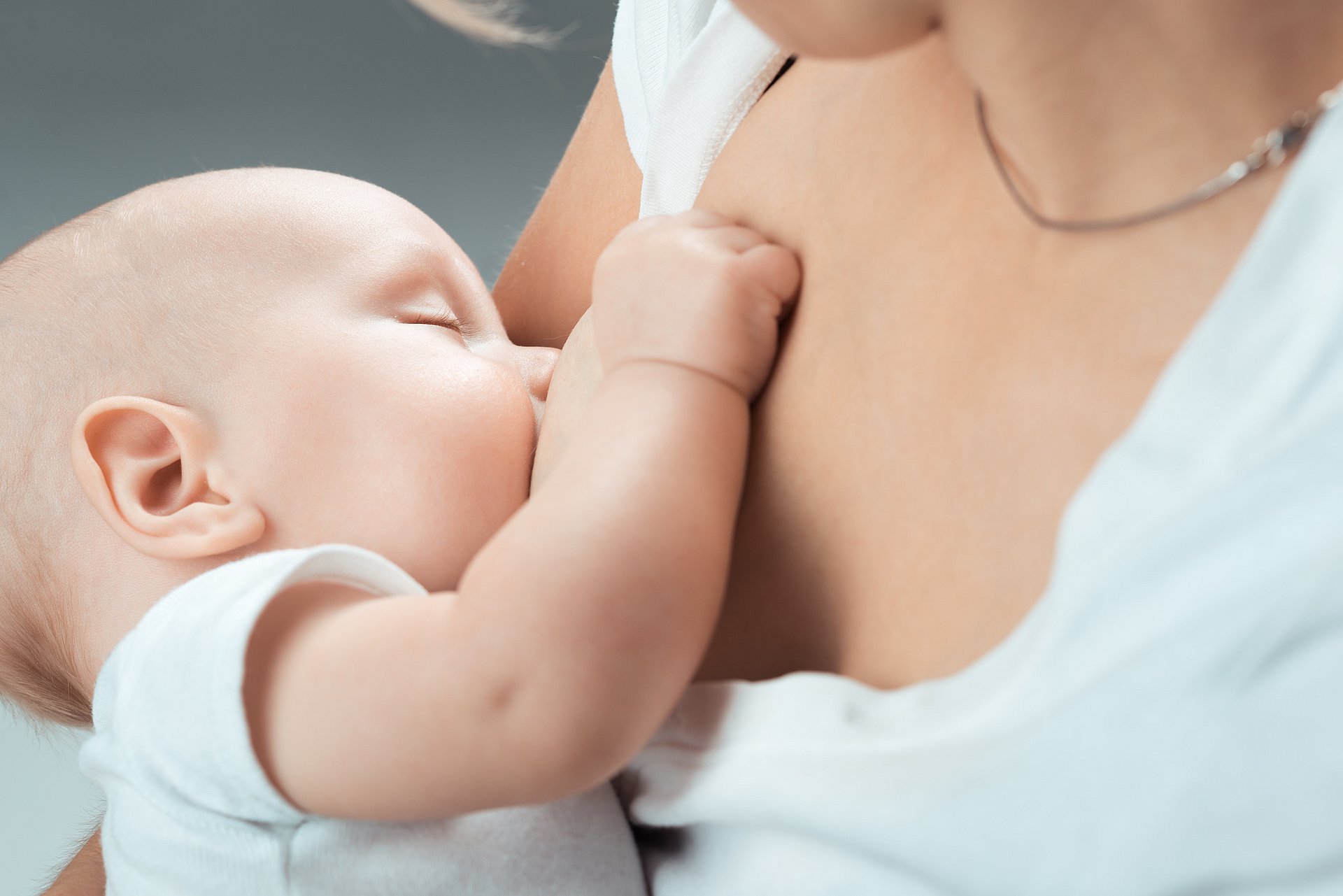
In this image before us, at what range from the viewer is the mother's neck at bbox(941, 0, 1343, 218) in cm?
35

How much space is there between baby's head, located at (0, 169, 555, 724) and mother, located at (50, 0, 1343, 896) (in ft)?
0.80

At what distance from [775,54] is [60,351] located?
483 mm

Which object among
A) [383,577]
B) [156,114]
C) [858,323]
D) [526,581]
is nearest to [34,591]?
[383,577]

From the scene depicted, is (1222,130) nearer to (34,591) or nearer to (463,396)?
(463,396)

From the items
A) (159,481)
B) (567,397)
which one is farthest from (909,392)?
(159,481)

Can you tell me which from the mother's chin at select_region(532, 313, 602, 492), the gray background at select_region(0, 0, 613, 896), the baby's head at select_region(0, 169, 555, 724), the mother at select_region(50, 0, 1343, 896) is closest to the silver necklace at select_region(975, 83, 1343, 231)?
the mother at select_region(50, 0, 1343, 896)

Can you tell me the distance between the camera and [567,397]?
665mm

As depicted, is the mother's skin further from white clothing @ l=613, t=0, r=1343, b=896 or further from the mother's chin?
the mother's chin

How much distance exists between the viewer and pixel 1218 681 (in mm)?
349

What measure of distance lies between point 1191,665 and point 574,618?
23cm

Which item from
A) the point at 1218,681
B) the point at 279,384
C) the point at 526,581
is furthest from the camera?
the point at 279,384

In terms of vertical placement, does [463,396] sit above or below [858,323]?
below

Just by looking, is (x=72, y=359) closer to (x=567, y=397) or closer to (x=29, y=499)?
(x=29, y=499)

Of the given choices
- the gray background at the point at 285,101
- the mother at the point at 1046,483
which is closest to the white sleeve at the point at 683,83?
the mother at the point at 1046,483
